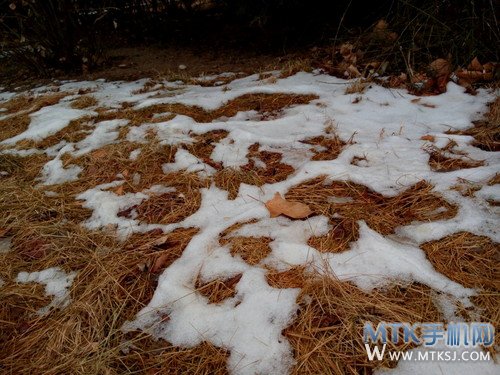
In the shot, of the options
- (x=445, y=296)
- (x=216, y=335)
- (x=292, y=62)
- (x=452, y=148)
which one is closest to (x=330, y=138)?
(x=452, y=148)

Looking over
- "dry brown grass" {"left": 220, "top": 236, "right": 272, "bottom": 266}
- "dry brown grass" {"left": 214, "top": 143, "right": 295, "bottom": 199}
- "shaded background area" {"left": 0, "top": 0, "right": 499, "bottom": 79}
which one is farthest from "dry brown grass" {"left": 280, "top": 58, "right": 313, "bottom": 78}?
"dry brown grass" {"left": 220, "top": 236, "right": 272, "bottom": 266}

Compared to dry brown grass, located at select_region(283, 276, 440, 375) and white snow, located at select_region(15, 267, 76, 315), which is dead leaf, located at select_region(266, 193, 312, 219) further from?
white snow, located at select_region(15, 267, 76, 315)

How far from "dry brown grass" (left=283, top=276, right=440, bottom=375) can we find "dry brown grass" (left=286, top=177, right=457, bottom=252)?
0.20 m

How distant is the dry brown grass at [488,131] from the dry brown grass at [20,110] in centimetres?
307

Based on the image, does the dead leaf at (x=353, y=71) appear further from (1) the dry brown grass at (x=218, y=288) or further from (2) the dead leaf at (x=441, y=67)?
(1) the dry brown grass at (x=218, y=288)

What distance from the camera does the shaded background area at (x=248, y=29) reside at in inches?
102

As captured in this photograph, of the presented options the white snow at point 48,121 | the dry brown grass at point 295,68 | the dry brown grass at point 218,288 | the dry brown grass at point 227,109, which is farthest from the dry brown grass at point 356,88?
the white snow at point 48,121

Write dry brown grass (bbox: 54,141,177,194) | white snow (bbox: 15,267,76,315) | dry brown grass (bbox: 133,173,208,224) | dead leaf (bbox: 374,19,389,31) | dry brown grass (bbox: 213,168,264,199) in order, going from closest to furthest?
white snow (bbox: 15,267,76,315), dry brown grass (bbox: 133,173,208,224), dry brown grass (bbox: 213,168,264,199), dry brown grass (bbox: 54,141,177,194), dead leaf (bbox: 374,19,389,31)

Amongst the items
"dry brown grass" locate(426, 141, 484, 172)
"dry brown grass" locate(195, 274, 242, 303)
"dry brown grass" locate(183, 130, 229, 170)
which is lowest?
"dry brown grass" locate(195, 274, 242, 303)

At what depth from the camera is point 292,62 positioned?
325cm

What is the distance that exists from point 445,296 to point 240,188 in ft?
3.15

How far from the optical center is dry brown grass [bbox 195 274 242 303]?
1195mm

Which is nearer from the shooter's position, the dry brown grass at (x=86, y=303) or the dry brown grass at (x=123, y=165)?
the dry brown grass at (x=86, y=303)

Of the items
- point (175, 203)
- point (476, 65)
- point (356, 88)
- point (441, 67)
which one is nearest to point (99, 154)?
point (175, 203)
